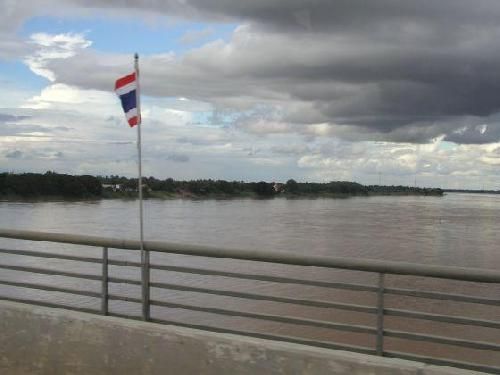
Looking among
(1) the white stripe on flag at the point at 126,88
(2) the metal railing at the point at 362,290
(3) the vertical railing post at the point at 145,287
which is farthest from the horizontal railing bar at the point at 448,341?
(1) the white stripe on flag at the point at 126,88

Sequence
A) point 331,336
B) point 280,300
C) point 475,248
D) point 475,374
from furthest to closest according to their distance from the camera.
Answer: point 475,248 < point 331,336 < point 280,300 < point 475,374

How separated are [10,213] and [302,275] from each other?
44882 millimetres

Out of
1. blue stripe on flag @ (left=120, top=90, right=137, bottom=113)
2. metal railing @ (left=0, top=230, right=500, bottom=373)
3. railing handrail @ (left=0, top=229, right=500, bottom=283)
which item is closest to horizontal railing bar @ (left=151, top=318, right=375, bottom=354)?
metal railing @ (left=0, top=230, right=500, bottom=373)

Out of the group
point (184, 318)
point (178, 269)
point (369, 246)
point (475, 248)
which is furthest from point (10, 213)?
point (178, 269)

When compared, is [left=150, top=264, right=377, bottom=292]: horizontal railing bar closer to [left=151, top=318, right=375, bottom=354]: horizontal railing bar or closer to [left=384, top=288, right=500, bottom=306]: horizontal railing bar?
[left=384, top=288, right=500, bottom=306]: horizontal railing bar

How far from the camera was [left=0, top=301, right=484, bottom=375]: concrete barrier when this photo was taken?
4086 mm

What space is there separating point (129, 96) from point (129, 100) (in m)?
0.03

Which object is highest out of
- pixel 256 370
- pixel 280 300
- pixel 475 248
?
pixel 280 300

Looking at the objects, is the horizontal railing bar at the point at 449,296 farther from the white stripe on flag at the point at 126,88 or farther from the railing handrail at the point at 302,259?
the white stripe on flag at the point at 126,88

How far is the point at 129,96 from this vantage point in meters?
5.37

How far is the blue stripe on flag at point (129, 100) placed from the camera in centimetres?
536

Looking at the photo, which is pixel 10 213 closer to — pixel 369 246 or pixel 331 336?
pixel 369 246

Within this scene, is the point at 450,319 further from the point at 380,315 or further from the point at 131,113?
the point at 131,113

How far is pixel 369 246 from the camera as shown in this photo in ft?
112
